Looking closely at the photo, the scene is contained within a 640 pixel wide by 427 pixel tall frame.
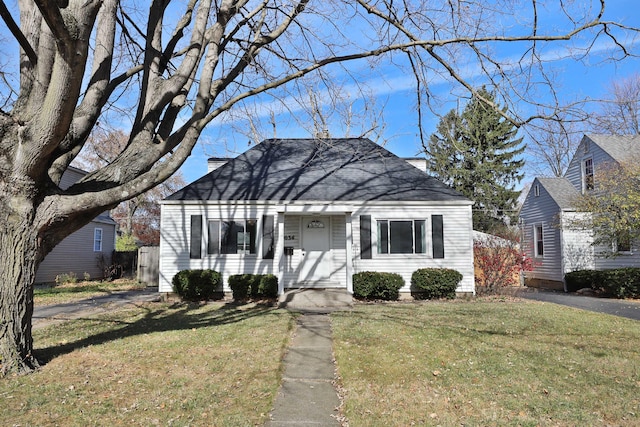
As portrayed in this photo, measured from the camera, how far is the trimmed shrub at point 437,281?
41.4ft

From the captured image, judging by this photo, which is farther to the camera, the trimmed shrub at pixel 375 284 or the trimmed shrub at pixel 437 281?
the trimmed shrub at pixel 437 281

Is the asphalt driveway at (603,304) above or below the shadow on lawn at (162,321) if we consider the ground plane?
below

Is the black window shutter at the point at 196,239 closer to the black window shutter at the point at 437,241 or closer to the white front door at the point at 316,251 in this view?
the white front door at the point at 316,251

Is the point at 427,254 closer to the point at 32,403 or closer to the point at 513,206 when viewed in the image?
the point at 32,403

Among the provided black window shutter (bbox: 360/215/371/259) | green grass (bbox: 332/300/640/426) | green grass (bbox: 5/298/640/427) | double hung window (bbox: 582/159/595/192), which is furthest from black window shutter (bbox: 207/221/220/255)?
double hung window (bbox: 582/159/595/192)

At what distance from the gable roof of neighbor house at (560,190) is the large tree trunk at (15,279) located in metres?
17.9

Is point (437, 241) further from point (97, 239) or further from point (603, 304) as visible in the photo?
point (97, 239)

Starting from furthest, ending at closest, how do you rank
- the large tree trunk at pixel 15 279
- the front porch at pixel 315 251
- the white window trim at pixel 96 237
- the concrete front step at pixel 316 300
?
the white window trim at pixel 96 237, the front porch at pixel 315 251, the concrete front step at pixel 316 300, the large tree trunk at pixel 15 279

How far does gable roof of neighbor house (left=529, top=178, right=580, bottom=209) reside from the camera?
17.8 metres

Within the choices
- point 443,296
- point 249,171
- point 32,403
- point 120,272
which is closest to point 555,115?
point 32,403

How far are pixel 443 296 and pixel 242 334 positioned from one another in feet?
23.9

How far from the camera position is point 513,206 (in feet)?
112

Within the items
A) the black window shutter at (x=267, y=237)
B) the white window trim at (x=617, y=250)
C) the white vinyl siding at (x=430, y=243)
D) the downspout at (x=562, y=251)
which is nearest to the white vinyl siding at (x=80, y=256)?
the black window shutter at (x=267, y=237)

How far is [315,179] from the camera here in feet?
46.7
